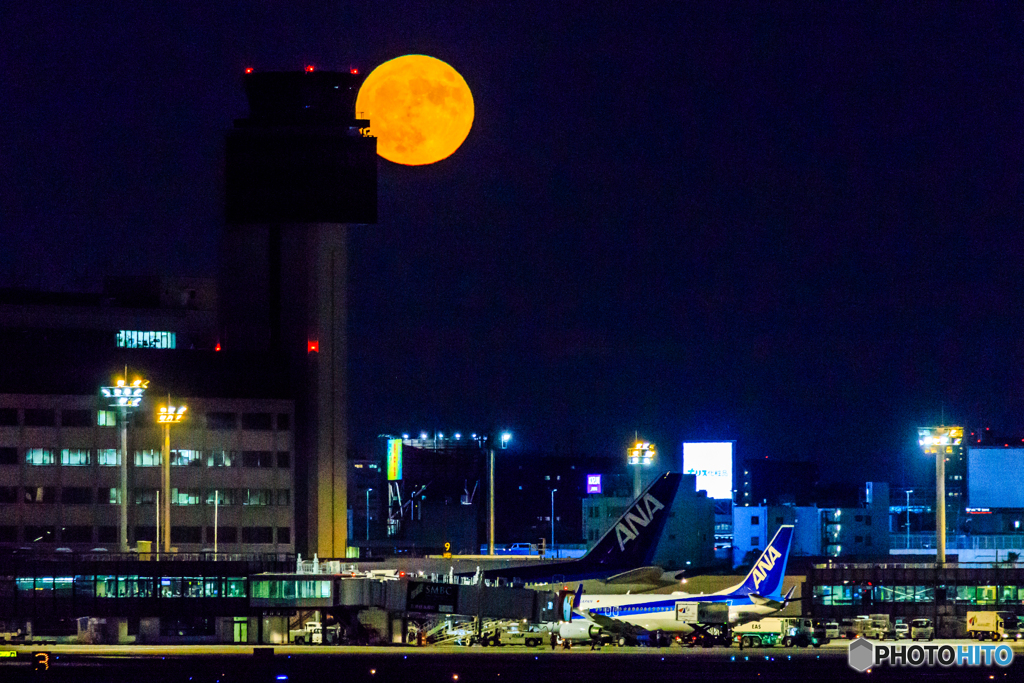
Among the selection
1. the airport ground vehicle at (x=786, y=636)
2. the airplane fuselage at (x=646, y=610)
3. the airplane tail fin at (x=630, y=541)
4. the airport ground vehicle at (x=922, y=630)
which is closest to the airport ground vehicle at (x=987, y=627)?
the airport ground vehicle at (x=922, y=630)

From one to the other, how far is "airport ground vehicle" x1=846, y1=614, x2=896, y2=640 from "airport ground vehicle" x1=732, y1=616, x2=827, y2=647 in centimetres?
496

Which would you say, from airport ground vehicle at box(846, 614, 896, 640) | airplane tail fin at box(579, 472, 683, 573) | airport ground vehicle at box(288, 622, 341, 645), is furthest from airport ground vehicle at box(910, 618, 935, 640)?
airport ground vehicle at box(288, 622, 341, 645)

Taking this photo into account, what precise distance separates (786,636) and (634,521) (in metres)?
27.1

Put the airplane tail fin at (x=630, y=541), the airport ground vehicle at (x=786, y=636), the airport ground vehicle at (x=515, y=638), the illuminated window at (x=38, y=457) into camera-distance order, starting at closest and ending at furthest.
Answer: the airport ground vehicle at (x=786, y=636), the airport ground vehicle at (x=515, y=638), the airplane tail fin at (x=630, y=541), the illuminated window at (x=38, y=457)

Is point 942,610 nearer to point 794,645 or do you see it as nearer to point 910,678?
point 794,645

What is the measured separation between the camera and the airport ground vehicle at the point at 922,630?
124 metres

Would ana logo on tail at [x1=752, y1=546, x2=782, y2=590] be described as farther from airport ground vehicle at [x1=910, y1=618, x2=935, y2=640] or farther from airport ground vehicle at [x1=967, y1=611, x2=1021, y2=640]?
airport ground vehicle at [x1=967, y1=611, x2=1021, y2=640]

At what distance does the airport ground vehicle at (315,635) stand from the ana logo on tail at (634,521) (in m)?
26.1

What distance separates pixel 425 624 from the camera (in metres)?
136

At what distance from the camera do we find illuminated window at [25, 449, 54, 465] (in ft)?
651

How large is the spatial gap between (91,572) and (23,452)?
189ft

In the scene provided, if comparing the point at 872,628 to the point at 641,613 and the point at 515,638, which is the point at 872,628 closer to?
the point at 641,613

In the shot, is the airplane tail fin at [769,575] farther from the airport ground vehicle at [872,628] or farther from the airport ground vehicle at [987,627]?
the airport ground vehicle at [987,627]

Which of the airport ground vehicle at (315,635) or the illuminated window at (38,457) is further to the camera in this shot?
the illuminated window at (38,457)
